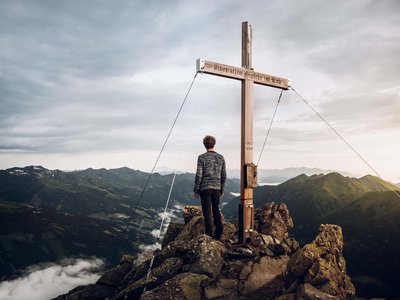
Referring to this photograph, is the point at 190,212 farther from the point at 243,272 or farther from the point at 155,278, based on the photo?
the point at 243,272

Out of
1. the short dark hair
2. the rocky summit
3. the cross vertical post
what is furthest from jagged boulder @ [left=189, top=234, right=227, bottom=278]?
the short dark hair

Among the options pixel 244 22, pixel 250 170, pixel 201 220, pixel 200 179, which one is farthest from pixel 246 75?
pixel 201 220

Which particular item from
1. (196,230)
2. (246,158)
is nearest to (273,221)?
(196,230)

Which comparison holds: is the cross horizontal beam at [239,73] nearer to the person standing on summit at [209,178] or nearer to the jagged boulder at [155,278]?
the person standing on summit at [209,178]

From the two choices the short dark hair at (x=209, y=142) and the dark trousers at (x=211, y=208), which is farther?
the short dark hair at (x=209, y=142)

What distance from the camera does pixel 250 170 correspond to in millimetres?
14359

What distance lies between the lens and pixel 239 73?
14.5m

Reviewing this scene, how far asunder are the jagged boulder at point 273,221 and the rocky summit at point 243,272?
1933mm

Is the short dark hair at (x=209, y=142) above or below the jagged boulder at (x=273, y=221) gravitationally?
above

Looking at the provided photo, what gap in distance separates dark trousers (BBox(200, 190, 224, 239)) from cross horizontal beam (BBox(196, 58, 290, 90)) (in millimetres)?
4954

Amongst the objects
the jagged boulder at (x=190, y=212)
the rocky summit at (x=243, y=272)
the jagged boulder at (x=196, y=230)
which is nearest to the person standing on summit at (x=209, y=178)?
the rocky summit at (x=243, y=272)

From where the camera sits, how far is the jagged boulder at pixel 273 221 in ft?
54.7

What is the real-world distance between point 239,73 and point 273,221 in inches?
305

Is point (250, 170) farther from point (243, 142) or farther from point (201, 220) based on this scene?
point (201, 220)
